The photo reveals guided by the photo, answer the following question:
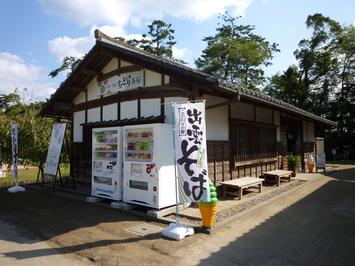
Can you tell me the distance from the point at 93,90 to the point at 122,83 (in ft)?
6.90

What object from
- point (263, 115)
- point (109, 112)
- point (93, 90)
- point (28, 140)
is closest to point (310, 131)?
point (263, 115)

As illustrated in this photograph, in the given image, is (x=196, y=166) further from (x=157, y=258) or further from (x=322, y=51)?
(x=322, y=51)

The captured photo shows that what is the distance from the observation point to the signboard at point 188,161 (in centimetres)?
585

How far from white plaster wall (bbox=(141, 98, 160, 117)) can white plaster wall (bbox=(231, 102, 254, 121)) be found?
2.79 metres

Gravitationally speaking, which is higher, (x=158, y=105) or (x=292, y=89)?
(x=292, y=89)

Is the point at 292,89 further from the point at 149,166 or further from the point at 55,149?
the point at 149,166

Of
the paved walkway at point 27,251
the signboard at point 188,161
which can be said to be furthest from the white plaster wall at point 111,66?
the paved walkway at point 27,251

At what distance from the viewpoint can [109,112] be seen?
10391mm

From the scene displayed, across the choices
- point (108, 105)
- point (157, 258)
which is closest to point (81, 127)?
point (108, 105)

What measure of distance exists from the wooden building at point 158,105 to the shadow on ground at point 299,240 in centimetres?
270

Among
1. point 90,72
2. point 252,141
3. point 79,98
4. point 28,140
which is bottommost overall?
point 252,141

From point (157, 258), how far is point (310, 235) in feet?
10.0

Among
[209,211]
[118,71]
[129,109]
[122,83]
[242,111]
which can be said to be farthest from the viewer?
[242,111]

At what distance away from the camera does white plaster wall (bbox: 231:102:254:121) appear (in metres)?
10.2
